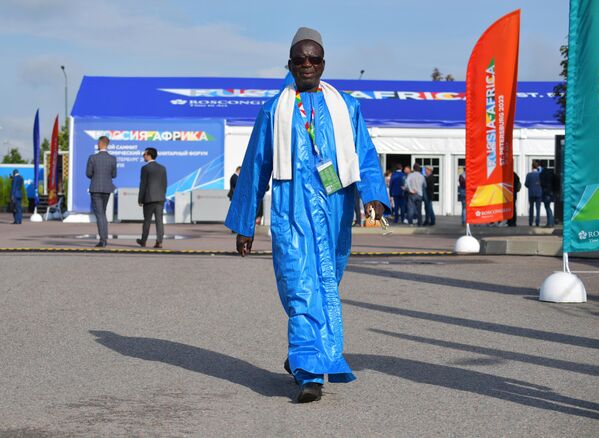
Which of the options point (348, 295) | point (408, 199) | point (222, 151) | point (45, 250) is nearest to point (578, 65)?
point (348, 295)

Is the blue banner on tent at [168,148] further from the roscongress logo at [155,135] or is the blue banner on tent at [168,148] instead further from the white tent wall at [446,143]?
the white tent wall at [446,143]

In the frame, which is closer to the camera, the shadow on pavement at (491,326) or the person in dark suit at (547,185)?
the shadow on pavement at (491,326)

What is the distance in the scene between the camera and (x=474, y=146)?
55.7 feet

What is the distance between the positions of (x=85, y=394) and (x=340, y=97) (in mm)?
2052

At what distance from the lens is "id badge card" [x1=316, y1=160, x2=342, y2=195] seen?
562cm

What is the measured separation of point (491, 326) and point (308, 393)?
3.55 m

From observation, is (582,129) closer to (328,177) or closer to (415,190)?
(328,177)

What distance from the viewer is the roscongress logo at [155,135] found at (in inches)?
1324

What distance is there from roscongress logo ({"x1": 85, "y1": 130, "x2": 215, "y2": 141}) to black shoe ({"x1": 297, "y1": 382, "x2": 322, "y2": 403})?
28.8 meters

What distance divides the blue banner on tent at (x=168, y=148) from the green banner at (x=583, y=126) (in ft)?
81.0

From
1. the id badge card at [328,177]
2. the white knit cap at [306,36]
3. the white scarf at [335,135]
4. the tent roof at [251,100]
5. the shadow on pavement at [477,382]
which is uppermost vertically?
the tent roof at [251,100]

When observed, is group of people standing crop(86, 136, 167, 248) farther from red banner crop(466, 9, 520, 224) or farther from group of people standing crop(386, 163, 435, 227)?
group of people standing crop(386, 163, 435, 227)

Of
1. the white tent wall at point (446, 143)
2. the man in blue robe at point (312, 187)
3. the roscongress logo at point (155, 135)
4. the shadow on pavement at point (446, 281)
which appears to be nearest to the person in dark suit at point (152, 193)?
the shadow on pavement at point (446, 281)

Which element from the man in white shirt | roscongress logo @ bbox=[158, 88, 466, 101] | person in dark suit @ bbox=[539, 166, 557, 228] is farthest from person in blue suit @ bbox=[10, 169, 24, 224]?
person in dark suit @ bbox=[539, 166, 557, 228]
